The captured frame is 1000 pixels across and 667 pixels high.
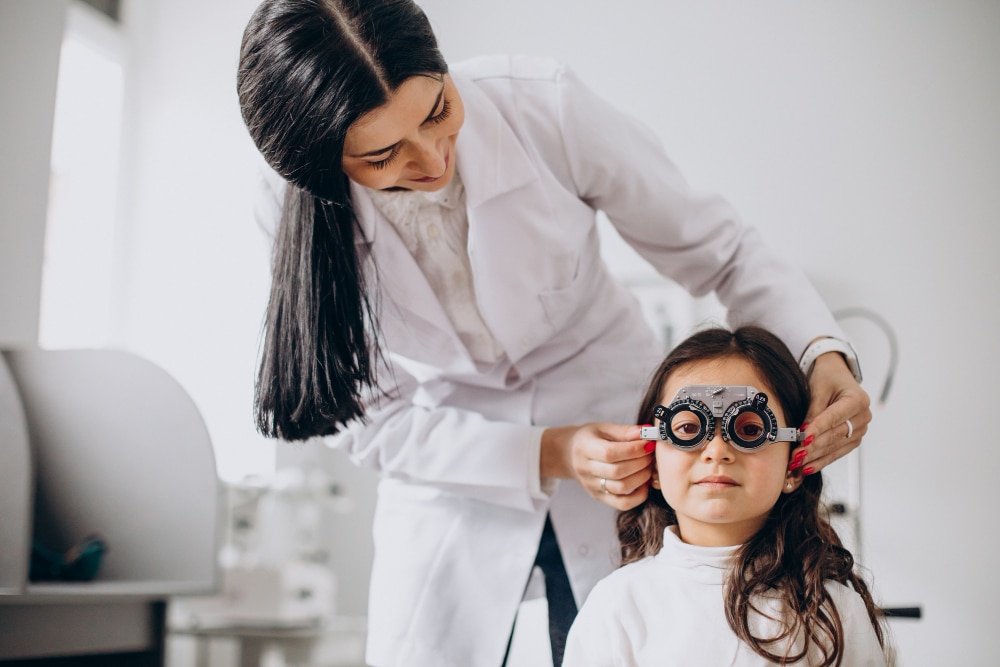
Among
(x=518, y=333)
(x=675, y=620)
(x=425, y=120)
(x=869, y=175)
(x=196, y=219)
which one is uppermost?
(x=869, y=175)

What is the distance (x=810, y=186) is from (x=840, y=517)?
103 centimetres

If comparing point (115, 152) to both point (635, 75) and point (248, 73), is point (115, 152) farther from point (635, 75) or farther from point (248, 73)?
point (248, 73)

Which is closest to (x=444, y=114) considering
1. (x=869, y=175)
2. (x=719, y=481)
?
(x=719, y=481)

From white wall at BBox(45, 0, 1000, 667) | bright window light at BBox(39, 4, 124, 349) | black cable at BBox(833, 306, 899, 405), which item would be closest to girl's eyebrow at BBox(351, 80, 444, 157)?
black cable at BBox(833, 306, 899, 405)

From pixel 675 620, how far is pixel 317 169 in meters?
0.70

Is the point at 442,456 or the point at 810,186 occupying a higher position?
the point at 810,186

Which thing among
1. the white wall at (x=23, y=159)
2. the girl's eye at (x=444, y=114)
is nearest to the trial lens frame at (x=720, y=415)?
the girl's eye at (x=444, y=114)

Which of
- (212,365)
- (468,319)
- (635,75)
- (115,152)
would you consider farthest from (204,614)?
(635,75)

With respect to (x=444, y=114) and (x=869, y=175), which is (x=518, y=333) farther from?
(x=869, y=175)

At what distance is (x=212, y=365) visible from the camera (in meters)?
3.07

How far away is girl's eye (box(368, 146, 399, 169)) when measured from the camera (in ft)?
3.40

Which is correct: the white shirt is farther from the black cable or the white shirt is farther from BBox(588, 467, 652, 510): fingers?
the black cable

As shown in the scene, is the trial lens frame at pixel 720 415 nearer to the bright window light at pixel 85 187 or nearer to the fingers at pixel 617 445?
the fingers at pixel 617 445

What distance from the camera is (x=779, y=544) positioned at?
1.14 m
